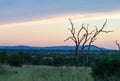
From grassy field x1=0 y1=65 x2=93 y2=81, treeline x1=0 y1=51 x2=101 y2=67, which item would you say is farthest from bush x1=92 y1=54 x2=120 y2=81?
treeline x1=0 y1=51 x2=101 y2=67

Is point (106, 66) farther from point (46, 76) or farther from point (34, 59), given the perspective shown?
point (34, 59)

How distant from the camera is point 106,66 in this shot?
81.6 ft

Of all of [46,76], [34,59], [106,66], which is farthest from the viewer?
[34,59]

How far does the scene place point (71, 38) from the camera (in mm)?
66812

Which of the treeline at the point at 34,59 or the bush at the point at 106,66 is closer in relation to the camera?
the bush at the point at 106,66

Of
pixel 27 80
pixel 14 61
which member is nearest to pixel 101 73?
pixel 27 80

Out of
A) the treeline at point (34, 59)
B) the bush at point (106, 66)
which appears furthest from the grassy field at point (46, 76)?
the treeline at point (34, 59)

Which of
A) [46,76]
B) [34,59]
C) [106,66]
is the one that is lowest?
[34,59]

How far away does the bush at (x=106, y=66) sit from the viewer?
946 inches

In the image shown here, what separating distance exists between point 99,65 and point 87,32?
40.9 metres

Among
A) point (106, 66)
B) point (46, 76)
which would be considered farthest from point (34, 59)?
point (106, 66)

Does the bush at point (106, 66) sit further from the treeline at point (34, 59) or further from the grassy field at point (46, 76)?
the treeline at point (34, 59)

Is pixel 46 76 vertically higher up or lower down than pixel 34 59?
higher up

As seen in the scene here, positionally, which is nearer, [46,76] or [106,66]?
[106,66]
